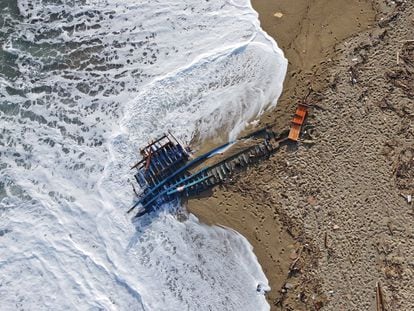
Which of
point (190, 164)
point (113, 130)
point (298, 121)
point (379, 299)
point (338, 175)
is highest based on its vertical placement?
point (113, 130)

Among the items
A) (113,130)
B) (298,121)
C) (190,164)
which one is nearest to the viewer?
(298,121)

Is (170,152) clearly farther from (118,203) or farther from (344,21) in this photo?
(344,21)

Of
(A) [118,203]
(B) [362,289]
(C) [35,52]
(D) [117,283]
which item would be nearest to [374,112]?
(B) [362,289]

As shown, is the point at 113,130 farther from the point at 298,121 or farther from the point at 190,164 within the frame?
the point at 298,121

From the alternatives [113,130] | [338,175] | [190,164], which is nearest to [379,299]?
[338,175]

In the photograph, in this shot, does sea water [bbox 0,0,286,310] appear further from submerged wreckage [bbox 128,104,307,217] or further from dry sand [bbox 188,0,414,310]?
dry sand [bbox 188,0,414,310]

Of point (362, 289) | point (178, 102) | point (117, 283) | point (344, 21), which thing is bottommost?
point (362, 289)

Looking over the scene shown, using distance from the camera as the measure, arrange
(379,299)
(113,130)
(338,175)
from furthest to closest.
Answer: (113,130)
(338,175)
(379,299)
